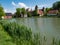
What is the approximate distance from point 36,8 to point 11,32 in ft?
315

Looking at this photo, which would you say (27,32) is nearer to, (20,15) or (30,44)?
(30,44)

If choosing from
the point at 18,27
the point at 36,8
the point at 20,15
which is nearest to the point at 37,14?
the point at 36,8

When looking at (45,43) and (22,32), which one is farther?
(22,32)

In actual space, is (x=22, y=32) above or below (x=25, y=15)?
above

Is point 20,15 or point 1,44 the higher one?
point 1,44

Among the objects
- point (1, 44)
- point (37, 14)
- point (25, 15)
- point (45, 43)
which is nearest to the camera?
point (1, 44)

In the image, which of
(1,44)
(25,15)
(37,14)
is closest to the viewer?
(1,44)

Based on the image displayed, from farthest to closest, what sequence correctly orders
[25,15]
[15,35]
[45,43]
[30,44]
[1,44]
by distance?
[25,15] → [15,35] → [45,43] → [30,44] → [1,44]

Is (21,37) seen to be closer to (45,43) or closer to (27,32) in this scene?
(27,32)

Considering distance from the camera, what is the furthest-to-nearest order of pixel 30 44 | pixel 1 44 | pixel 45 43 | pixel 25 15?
1. pixel 25 15
2. pixel 45 43
3. pixel 30 44
4. pixel 1 44

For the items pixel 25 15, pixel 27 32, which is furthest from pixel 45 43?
pixel 25 15

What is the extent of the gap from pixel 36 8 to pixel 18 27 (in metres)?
96.1

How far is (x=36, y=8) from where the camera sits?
360ft

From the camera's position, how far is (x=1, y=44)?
32.5 ft
